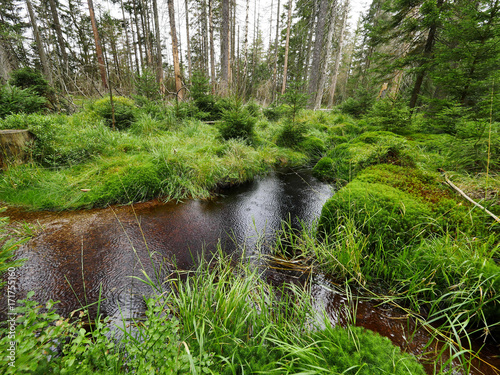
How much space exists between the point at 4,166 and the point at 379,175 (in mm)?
6487

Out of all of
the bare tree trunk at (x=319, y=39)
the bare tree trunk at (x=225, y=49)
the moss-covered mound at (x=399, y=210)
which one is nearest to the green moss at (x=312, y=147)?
the bare tree trunk at (x=319, y=39)

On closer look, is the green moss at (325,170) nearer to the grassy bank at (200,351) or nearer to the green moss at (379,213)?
the green moss at (379,213)

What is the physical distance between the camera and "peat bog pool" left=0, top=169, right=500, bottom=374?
1.73 meters

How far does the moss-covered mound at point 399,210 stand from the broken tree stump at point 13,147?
5555 millimetres

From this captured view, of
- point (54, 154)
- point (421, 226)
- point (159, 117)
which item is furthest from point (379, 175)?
point (159, 117)

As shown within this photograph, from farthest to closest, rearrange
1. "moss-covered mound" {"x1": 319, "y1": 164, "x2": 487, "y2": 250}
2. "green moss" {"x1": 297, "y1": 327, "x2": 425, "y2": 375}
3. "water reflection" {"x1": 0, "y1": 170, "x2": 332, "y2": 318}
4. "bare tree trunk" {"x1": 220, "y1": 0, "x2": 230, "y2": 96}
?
"bare tree trunk" {"x1": 220, "y1": 0, "x2": 230, "y2": 96}, "moss-covered mound" {"x1": 319, "y1": 164, "x2": 487, "y2": 250}, "water reflection" {"x1": 0, "y1": 170, "x2": 332, "y2": 318}, "green moss" {"x1": 297, "y1": 327, "x2": 425, "y2": 375}

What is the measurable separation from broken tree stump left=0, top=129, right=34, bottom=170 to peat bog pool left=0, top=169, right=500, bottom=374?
1.15 meters

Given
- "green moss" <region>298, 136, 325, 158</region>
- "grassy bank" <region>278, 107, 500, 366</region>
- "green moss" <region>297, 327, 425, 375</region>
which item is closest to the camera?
"green moss" <region>297, 327, 425, 375</region>

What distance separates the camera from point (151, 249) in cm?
255

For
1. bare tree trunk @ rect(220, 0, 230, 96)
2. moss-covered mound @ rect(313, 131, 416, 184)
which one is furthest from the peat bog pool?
bare tree trunk @ rect(220, 0, 230, 96)

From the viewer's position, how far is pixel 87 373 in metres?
0.92

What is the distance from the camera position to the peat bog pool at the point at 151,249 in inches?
67.9

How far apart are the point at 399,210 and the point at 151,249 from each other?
10.3ft

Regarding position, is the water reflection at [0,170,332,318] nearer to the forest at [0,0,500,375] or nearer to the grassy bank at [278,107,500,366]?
the forest at [0,0,500,375]
